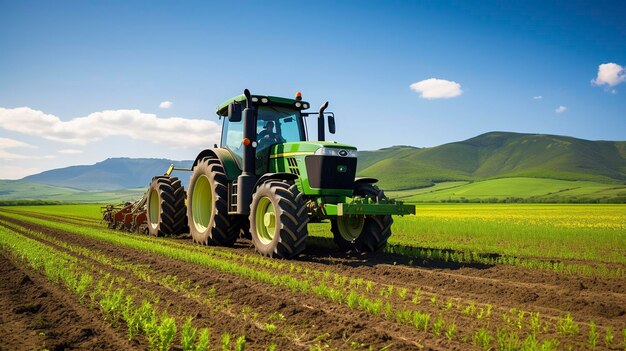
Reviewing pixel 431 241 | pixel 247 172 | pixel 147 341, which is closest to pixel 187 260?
pixel 247 172

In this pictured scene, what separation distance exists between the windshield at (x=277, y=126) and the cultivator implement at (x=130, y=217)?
6018 mm

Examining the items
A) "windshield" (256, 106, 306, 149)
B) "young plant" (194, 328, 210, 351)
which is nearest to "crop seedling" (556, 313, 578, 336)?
"young plant" (194, 328, 210, 351)

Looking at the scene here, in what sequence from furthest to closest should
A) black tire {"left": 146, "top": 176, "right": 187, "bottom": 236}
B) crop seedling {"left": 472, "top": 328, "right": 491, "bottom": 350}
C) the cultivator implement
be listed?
the cultivator implement
black tire {"left": 146, "top": 176, "right": 187, "bottom": 236}
crop seedling {"left": 472, "top": 328, "right": 491, "bottom": 350}

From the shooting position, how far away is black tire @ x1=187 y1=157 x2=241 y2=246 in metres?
10.6

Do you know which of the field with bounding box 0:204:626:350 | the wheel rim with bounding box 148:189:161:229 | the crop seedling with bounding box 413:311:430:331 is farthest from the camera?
the wheel rim with bounding box 148:189:161:229

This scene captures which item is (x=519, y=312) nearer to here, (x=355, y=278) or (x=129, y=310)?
(x=355, y=278)

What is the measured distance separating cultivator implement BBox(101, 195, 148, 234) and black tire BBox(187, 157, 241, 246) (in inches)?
137

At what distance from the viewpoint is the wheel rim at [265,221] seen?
9148 mm

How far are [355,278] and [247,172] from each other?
377 cm

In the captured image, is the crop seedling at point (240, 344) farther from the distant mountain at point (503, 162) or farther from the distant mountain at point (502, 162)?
the distant mountain at point (503, 162)

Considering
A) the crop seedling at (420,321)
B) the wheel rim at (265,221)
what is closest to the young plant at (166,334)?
the crop seedling at (420,321)

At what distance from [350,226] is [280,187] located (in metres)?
2.38

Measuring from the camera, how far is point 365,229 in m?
9.98

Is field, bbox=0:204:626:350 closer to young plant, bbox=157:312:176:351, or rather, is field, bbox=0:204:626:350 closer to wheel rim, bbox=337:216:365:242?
young plant, bbox=157:312:176:351
